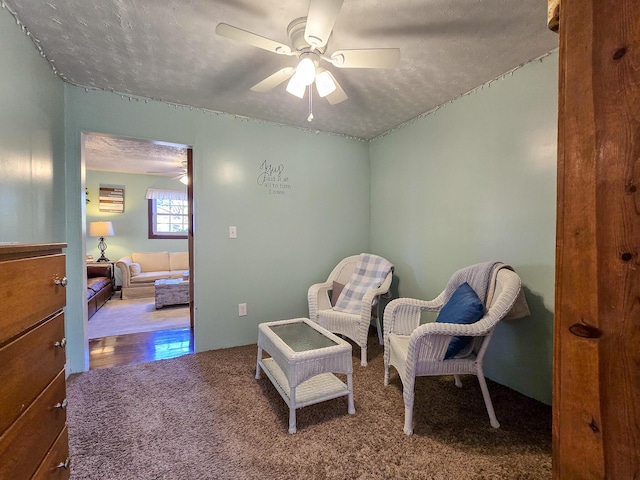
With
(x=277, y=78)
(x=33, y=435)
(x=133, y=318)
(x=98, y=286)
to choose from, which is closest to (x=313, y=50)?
(x=277, y=78)

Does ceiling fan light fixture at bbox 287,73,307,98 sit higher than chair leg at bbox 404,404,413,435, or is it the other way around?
ceiling fan light fixture at bbox 287,73,307,98

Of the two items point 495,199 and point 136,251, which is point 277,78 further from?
point 136,251

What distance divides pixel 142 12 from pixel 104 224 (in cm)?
492

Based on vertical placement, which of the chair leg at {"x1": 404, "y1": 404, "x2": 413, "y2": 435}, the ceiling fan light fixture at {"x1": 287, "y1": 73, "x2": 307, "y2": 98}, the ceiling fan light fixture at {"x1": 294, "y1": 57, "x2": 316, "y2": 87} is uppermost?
the ceiling fan light fixture at {"x1": 294, "y1": 57, "x2": 316, "y2": 87}

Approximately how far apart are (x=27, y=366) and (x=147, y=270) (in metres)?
5.30

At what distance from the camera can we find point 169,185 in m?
5.97

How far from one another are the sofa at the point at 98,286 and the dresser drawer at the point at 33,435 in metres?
3.43

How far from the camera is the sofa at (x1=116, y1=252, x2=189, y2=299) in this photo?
495 cm

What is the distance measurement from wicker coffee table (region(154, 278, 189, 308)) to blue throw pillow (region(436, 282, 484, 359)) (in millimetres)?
3790

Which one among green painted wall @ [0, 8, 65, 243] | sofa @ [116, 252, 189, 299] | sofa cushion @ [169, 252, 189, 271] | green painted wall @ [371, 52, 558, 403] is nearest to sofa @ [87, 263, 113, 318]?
sofa @ [116, 252, 189, 299]

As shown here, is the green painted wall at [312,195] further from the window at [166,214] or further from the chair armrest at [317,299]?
the window at [166,214]

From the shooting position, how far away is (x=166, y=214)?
6090 millimetres

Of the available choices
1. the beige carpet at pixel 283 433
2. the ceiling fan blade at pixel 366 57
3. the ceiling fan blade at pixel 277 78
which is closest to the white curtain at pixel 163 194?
the beige carpet at pixel 283 433

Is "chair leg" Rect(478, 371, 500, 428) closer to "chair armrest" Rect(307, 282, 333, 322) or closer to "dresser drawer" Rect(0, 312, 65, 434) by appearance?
"chair armrest" Rect(307, 282, 333, 322)
